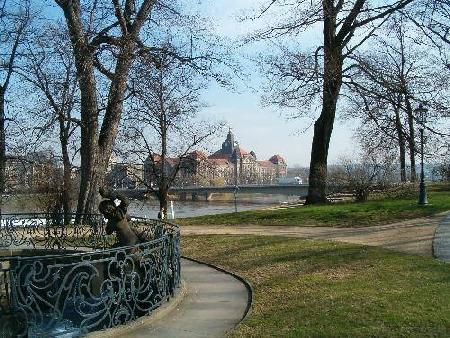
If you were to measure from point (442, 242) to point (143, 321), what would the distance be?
8.35m

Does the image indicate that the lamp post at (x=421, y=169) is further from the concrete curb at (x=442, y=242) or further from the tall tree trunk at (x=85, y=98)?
the tall tree trunk at (x=85, y=98)

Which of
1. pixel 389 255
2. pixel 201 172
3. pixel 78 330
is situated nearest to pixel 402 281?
pixel 389 255

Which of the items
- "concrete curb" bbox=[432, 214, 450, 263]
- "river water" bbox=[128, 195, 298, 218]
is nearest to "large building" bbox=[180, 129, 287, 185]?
"river water" bbox=[128, 195, 298, 218]

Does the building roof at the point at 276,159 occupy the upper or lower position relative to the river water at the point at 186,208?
upper

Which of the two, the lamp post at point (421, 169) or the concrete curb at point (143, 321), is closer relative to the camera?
the concrete curb at point (143, 321)

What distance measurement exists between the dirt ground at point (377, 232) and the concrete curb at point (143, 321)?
233 inches

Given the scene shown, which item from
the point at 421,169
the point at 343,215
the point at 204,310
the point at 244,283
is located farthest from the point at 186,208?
the point at 204,310

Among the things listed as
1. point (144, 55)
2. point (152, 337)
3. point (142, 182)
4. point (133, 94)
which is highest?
point (144, 55)

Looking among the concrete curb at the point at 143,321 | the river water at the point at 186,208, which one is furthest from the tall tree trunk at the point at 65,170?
the concrete curb at the point at 143,321

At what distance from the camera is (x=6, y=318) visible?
20.7 feet

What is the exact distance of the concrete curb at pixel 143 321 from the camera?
21.1 ft

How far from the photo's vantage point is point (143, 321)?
6980mm

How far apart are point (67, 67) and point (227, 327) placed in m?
17.1

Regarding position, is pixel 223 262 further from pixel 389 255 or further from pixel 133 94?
pixel 133 94
